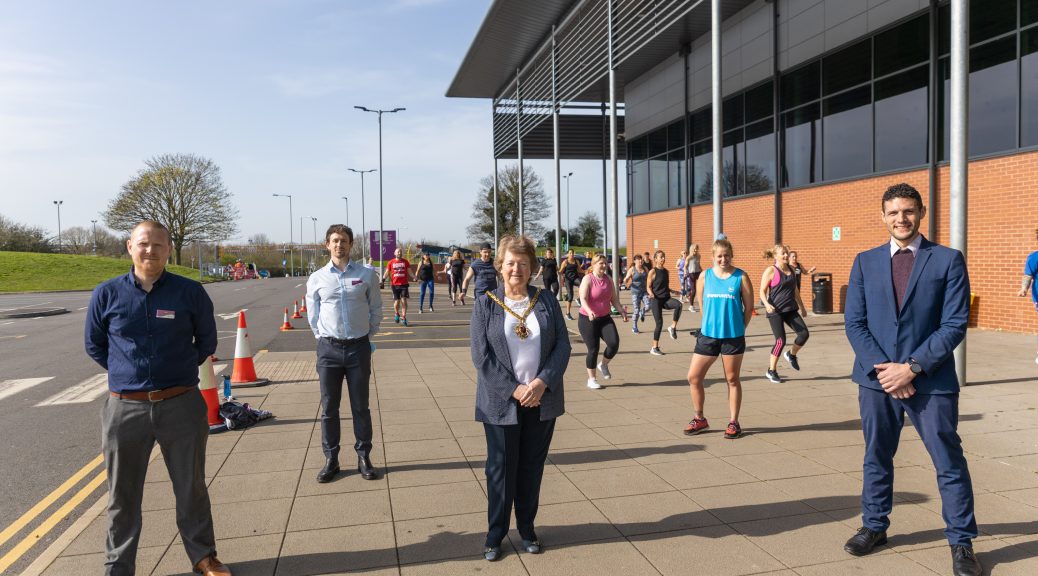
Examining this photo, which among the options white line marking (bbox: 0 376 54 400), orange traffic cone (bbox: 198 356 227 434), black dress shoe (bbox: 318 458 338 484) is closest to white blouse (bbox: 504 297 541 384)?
black dress shoe (bbox: 318 458 338 484)

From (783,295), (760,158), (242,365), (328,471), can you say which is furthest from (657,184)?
(328,471)

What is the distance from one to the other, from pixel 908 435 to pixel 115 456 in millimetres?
5922

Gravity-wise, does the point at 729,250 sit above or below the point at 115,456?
above

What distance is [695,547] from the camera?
3715 millimetres

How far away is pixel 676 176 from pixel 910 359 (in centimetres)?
2324

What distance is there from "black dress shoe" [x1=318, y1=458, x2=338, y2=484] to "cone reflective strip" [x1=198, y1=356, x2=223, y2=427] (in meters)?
1.55

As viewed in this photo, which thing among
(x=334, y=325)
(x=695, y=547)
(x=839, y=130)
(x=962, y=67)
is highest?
(x=839, y=130)

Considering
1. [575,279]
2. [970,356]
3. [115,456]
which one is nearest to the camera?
[115,456]

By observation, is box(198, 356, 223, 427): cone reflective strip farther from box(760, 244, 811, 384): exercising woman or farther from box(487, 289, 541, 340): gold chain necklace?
box(760, 244, 811, 384): exercising woman

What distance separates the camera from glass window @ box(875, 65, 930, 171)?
14.7 meters

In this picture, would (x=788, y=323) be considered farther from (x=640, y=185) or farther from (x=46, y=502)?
(x=640, y=185)

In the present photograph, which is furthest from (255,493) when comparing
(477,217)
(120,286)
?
(477,217)

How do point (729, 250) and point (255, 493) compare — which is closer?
point (255, 493)

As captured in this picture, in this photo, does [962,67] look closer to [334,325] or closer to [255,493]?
[334,325]
